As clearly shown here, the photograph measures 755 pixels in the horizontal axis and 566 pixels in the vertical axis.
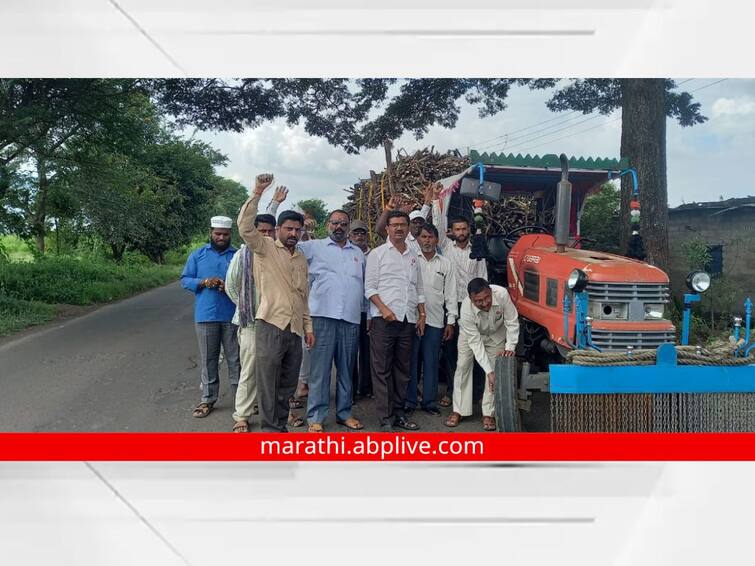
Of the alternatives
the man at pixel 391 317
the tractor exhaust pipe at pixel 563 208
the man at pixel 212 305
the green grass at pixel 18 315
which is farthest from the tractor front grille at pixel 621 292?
the green grass at pixel 18 315

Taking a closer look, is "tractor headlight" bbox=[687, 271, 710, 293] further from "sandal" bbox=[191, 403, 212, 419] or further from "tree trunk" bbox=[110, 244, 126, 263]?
"tree trunk" bbox=[110, 244, 126, 263]

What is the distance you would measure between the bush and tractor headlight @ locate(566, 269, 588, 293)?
445 cm

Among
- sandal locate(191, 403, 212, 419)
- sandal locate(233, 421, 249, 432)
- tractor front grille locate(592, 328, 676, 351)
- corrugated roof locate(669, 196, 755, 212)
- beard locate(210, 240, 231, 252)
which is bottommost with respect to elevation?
sandal locate(233, 421, 249, 432)

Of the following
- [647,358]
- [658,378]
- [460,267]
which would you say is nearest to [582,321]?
[647,358]

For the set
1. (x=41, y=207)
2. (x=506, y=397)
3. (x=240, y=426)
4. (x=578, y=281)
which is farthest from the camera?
(x=41, y=207)

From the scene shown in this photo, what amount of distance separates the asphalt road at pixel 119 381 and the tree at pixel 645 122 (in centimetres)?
166

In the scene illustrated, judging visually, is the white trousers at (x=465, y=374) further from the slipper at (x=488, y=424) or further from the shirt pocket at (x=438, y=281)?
the shirt pocket at (x=438, y=281)

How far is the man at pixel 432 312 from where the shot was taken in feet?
13.6

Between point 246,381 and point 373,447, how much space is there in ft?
3.65

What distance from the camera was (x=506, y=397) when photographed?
11.4 ft

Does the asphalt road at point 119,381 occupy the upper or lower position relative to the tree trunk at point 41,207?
lower

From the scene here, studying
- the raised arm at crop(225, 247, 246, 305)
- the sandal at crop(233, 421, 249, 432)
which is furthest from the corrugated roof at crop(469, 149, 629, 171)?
the sandal at crop(233, 421, 249, 432)

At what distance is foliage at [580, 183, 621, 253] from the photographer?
462 centimetres

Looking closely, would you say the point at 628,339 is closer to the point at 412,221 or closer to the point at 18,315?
the point at 412,221
